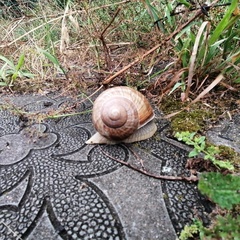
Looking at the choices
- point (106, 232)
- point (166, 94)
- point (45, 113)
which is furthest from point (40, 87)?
point (106, 232)

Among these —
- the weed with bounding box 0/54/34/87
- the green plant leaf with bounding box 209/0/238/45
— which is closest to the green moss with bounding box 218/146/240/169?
the green plant leaf with bounding box 209/0/238/45

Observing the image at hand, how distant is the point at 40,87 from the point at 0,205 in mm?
998

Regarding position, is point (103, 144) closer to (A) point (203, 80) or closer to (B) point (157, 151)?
(B) point (157, 151)

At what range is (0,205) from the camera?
69 cm

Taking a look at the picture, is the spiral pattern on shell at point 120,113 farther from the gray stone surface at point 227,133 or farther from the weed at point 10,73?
the weed at point 10,73

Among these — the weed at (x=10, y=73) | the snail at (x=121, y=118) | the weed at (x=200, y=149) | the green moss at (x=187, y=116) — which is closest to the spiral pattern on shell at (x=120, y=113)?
the snail at (x=121, y=118)

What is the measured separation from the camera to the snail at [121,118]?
2.97ft

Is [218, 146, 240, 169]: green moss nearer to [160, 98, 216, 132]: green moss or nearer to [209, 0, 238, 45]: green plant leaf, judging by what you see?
[160, 98, 216, 132]: green moss

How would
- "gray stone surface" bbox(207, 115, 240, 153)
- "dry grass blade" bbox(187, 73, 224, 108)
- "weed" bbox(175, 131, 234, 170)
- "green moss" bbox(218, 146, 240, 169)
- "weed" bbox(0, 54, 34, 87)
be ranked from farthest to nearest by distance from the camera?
"weed" bbox(0, 54, 34, 87)
"dry grass blade" bbox(187, 73, 224, 108)
"gray stone surface" bbox(207, 115, 240, 153)
"green moss" bbox(218, 146, 240, 169)
"weed" bbox(175, 131, 234, 170)

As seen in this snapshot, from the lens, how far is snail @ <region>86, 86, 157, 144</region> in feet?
2.97

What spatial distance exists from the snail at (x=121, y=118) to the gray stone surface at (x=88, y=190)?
0.03 meters

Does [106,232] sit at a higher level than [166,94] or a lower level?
lower

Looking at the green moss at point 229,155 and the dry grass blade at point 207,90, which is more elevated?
the dry grass blade at point 207,90

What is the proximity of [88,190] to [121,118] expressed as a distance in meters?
0.28
